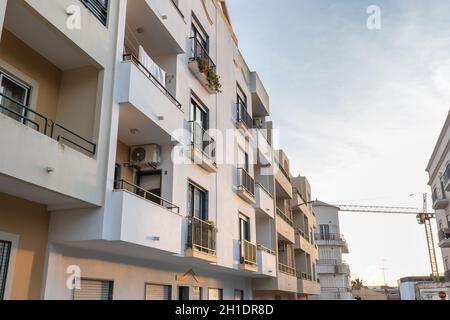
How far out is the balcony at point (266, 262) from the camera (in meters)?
19.0

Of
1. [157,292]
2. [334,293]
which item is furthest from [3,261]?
[334,293]

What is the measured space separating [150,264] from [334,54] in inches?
334

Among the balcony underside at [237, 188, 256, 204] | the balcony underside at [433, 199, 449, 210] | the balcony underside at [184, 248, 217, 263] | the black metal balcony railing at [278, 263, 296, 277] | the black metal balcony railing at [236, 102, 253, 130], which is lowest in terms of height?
the balcony underside at [184, 248, 217, 263]

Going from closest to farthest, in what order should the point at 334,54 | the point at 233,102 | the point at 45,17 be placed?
the point at 45,17 < the point at 334,54 < the point at 233,102

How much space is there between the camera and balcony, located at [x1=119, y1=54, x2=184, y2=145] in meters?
10.1

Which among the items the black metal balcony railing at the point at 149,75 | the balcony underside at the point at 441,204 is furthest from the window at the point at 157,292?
the balcony underside at the point at 441,204

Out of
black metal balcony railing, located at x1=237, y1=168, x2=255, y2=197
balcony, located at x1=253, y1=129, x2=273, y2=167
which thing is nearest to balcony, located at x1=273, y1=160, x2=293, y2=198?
balcony, located at x1=253, y1=129, x2=273, y2=167

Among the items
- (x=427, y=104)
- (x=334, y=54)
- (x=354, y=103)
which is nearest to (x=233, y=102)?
(x=354, y=103)

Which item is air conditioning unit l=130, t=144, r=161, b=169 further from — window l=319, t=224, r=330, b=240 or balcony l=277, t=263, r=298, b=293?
window l=319, t=224, r=330, b=240

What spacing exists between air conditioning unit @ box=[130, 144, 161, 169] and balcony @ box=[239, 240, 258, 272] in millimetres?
6225

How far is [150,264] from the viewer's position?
1252 centimetres

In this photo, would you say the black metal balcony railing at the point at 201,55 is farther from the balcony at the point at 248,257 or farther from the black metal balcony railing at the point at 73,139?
the balcony at the point at 248,257

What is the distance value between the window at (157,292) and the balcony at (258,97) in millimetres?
12802

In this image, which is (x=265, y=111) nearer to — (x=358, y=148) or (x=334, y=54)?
(x=358, y=148)
